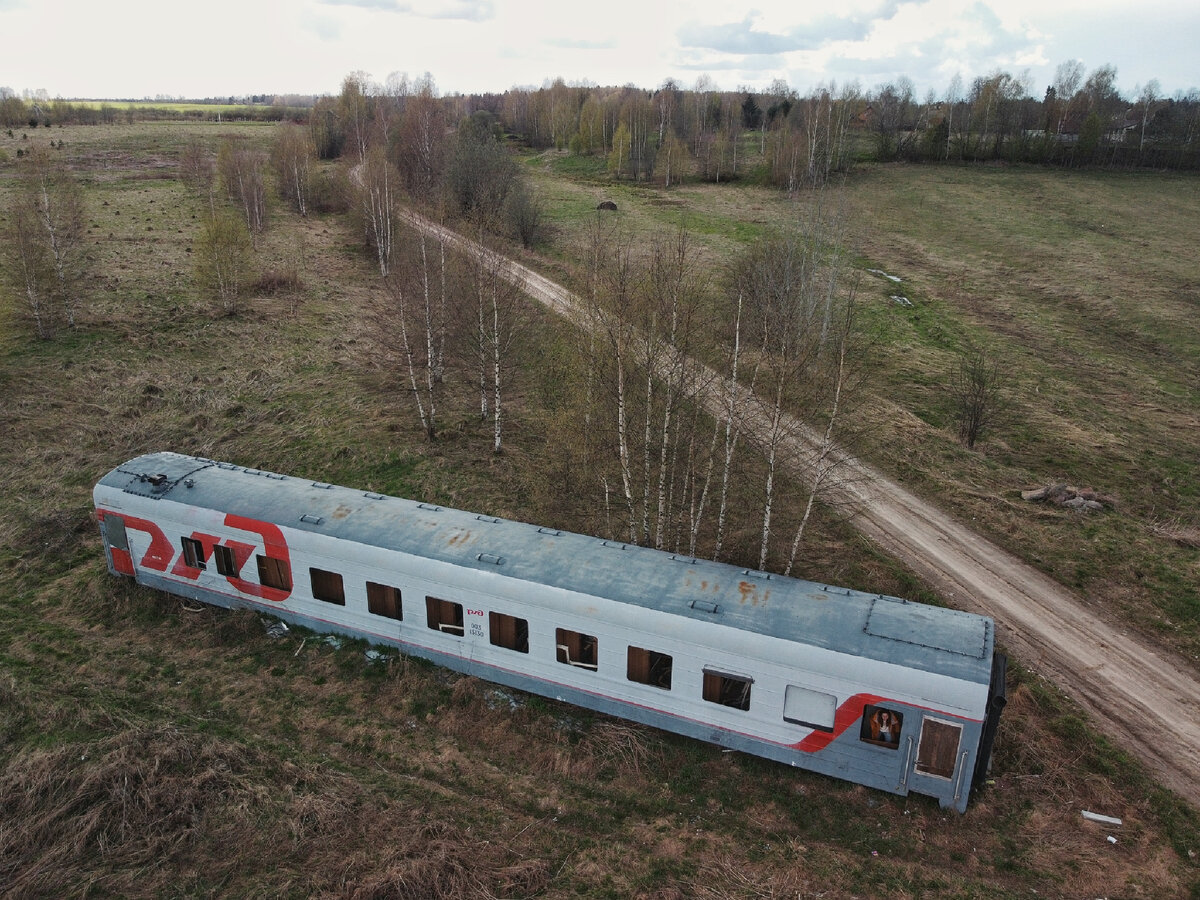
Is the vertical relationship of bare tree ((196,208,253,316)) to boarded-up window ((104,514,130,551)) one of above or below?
above

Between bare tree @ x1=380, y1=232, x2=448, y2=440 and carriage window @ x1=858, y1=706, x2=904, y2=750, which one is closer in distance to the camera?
carriage window @ x1=858, y1=706, x2=904, y2=750

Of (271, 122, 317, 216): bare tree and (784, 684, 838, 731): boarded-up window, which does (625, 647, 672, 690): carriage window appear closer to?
(784, 684, 838, 731): boarded-up window

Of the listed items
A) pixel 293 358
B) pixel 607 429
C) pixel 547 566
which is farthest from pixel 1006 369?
pixel 293 358

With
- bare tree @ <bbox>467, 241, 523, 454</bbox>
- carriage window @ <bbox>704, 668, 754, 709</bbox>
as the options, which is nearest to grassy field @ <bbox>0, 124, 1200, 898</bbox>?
carriage window @ <bbox>704, 668, 754, 709</bbox>

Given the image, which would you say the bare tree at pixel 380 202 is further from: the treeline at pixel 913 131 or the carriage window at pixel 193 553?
the treeline at pixel 913 131

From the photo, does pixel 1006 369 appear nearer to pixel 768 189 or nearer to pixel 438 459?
pixel 438 459

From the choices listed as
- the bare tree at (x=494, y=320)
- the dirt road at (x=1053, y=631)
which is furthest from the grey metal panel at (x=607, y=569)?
the bare tree at (x=494, y=320)

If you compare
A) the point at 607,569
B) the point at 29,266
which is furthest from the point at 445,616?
the point at 29,266

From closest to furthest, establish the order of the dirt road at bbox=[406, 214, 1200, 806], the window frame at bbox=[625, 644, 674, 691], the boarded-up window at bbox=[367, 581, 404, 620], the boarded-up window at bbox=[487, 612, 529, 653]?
the window frame at bbox=[625, 644, 674, 691], the dirt road at bbox=[406, 214, 1200, 806], the boarded-up window at bbox=[487, 612, 529, 653], the boarded-up window at bbox=[367, 581, 404, 620]
